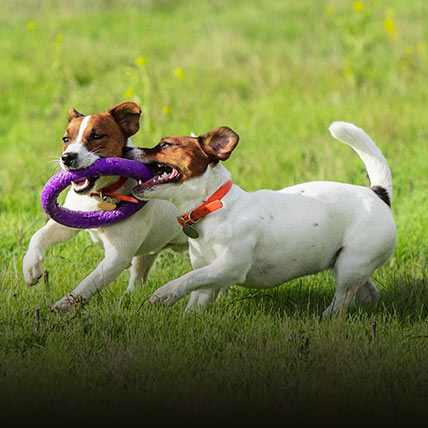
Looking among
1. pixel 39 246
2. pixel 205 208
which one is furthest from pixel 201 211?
pixel 39 246

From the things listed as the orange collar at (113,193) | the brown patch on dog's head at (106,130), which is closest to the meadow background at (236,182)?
the orange collar at (113,193)

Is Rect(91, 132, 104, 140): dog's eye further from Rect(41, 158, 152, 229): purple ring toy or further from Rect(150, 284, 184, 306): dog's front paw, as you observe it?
Rect(150, 284, 184, 306): dog's front paw

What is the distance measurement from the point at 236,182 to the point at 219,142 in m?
3.27

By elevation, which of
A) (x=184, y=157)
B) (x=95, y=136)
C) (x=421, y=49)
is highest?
(x=421, y=49)

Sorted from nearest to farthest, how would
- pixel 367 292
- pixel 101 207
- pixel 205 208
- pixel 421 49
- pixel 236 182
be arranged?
pixel 205 208 < pixel 101 207 < pixel 367 292 < pixel 236 182 < pixel 421 49

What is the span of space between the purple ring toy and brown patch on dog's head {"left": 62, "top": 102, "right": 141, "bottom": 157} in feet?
0.56

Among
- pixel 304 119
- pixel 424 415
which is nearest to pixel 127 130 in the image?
pixel 424 415

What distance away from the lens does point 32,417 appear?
3.14 metres

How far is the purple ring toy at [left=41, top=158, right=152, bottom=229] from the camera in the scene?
14.0 feet

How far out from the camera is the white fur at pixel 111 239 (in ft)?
14.7

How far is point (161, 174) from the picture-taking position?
14.5 feet

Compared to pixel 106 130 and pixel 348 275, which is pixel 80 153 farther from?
pixel 348 275

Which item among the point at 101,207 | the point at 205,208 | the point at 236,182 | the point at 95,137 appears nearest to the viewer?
the point at 205,208

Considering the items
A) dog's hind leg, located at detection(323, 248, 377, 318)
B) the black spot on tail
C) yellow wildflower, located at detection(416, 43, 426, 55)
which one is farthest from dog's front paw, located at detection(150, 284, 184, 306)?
yellow wildflower, located at detection(416, 43, 426, 55)
